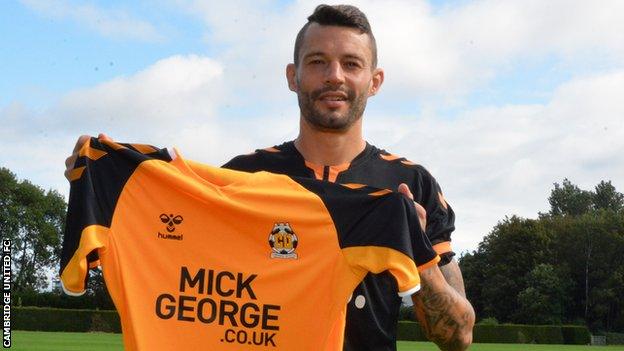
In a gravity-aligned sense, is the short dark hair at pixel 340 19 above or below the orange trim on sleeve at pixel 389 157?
above

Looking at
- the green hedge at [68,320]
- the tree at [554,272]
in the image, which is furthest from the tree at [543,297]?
the green hedge at [68,320]

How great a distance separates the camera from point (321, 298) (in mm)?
4500

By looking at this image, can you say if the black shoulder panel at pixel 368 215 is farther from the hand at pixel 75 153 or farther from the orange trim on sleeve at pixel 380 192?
the hand at pixel 75 153

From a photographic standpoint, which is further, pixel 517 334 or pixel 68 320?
pixel 517 334

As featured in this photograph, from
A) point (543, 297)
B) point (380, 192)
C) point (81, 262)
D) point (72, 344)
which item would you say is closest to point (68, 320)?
point (72, 344)

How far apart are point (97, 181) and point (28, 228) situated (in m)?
72.8

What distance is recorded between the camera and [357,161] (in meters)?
4.91

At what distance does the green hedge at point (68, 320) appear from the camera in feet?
148

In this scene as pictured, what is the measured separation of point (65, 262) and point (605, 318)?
71.4m

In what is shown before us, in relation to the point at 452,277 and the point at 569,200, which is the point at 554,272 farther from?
the point at 452,277

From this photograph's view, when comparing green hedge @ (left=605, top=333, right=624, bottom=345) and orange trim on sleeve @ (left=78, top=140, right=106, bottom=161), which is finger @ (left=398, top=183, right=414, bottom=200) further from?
green hedge @ (left=605, top=333, right=624, bottom=345)

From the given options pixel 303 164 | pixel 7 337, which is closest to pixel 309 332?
pixel 303 164

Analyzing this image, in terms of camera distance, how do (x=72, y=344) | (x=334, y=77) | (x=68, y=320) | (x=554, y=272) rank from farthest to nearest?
(x=554, y=272)
(x=68, y=320)
(x=72, y=344)
(x=334, y=77)

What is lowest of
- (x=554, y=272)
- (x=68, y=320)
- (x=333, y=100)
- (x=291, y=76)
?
(x=333, y=100)
